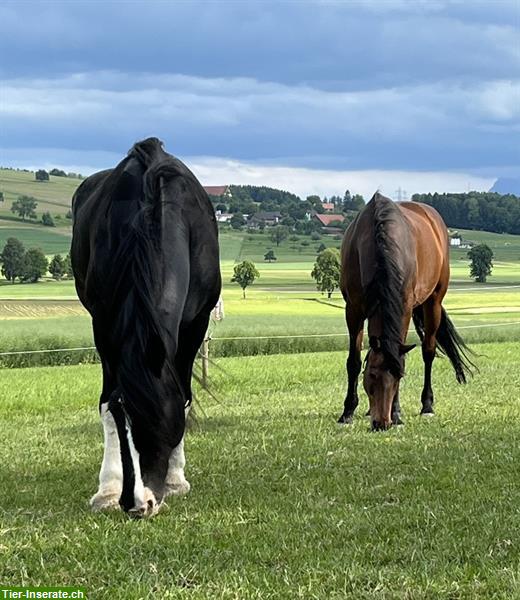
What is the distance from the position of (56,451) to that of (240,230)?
5909cm

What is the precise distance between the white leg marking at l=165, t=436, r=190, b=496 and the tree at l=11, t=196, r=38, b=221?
58921mm

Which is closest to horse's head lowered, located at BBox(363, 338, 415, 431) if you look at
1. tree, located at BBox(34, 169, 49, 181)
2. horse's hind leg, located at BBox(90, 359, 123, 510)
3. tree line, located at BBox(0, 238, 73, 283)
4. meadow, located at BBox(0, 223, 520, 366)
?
horse's hind leg, located at BBox(90, 359, 123, 510)

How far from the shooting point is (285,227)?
223 feet

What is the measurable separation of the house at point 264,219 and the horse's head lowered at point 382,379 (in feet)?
196

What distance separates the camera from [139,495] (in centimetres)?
445

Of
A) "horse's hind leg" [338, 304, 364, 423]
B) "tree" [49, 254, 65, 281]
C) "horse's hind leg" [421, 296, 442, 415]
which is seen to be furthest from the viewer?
"tree" [49, 254, 65, 281]

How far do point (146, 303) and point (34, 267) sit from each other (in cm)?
4130

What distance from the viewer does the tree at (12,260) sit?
44781 millimetres

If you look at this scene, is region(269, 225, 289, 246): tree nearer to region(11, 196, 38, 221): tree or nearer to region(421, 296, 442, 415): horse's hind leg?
region(11, 196, 38, 221): tree

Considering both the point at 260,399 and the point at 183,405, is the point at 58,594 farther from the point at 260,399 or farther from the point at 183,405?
the point at 260,399

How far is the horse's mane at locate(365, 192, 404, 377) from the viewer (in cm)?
749

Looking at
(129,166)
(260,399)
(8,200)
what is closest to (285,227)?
(8,200)

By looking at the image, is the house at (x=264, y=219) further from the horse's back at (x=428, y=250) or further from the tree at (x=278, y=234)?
the horse's back at (x=428, y=250)

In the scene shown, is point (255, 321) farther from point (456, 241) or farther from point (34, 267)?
point (456, 241)
